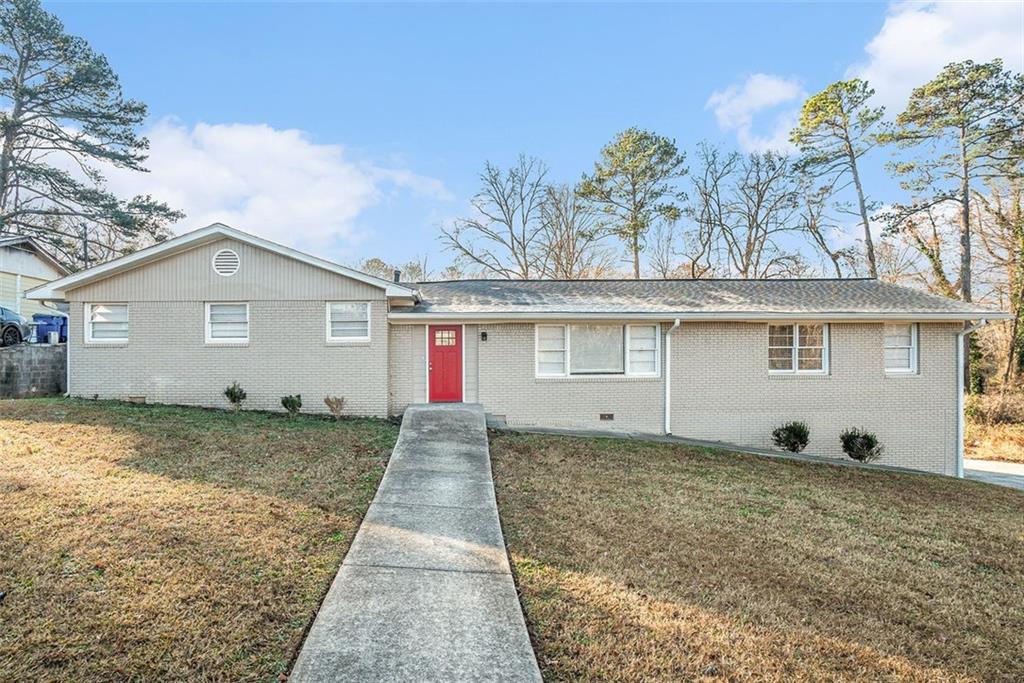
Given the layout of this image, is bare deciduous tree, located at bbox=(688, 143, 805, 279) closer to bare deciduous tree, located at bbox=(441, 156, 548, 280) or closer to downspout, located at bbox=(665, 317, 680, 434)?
bare deciduous tree, located at bbox=(441, 156, 548, 280)

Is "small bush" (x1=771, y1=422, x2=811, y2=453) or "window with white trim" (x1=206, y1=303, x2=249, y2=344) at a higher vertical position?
"window with white trim" (x1=206, y1=303, x2=249, y2=344)

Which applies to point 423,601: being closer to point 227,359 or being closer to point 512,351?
point 512,351

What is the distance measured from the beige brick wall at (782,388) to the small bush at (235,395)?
9.50 meters

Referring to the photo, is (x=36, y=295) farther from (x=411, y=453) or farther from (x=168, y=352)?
(x=411, y=453)

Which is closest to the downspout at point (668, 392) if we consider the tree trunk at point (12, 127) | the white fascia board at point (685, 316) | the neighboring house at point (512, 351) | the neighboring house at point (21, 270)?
the neighboring house at point (512, 351)

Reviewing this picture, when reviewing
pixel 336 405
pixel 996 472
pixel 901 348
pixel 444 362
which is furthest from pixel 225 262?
pixel 996 472

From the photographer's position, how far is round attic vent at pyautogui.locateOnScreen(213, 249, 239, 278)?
1192 cm

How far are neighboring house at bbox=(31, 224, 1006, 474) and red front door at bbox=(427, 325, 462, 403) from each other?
0.03 m

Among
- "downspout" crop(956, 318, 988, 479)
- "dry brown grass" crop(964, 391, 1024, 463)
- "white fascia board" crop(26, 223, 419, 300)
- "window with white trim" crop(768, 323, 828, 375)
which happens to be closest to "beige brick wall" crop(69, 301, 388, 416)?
"white fascia board" crop(26, 223, 419, 300)

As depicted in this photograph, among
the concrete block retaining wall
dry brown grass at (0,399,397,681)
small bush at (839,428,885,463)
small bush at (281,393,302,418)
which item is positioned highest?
the concrete block retaining wall

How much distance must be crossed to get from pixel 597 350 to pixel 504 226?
17.5 meters

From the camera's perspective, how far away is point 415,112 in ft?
62.7

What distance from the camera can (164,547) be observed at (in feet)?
13.6

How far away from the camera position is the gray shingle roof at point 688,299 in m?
11.9
